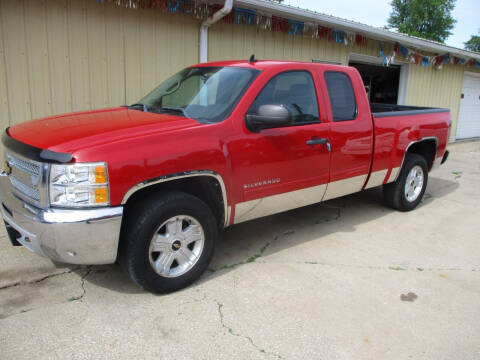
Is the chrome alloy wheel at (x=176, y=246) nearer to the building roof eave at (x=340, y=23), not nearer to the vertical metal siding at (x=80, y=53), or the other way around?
the vertical metal siding at (x=80, y=53)

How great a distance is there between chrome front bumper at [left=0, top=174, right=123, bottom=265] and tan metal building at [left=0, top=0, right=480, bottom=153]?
328cm

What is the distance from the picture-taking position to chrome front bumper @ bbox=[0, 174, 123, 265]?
9.20 feet

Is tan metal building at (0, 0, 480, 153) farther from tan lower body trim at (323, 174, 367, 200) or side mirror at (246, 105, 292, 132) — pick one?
tan lower body trim at (323, 174, 367, 200)

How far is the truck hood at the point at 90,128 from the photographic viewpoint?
293 cm

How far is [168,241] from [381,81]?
42.0ft

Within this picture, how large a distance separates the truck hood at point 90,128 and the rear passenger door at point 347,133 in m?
1.72

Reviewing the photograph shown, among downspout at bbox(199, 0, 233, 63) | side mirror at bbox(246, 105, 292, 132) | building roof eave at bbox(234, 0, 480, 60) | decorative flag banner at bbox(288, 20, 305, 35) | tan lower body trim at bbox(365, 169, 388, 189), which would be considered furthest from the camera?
decorative flag banner at bbox(288, 20, 305, 35)

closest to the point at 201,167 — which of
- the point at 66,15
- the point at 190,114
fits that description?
the point at 190,114

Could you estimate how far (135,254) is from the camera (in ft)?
10.1

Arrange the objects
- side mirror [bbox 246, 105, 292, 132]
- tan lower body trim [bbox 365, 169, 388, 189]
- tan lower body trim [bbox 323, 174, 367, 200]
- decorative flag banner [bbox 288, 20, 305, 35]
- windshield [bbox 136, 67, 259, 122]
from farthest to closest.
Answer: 1. decorative flag banner [bbox 288, 20, 305, 35]
2. tan lower body trim [bbox 365, 169, 388, 189]
3. tan lower body trim [bbox 323, 174, 367, 200]
4. windshield [bbox 136, 67, 259, 122]
5. side mirror [bbox 246, 105, 292, 132]

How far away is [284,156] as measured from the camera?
3.90m

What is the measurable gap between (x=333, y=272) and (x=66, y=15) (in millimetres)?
4978

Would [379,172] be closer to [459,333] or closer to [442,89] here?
[459,333]

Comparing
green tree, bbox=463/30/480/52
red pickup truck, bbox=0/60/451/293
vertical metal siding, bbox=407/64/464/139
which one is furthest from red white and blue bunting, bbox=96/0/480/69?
green tree, bbox=463/30/480/52
